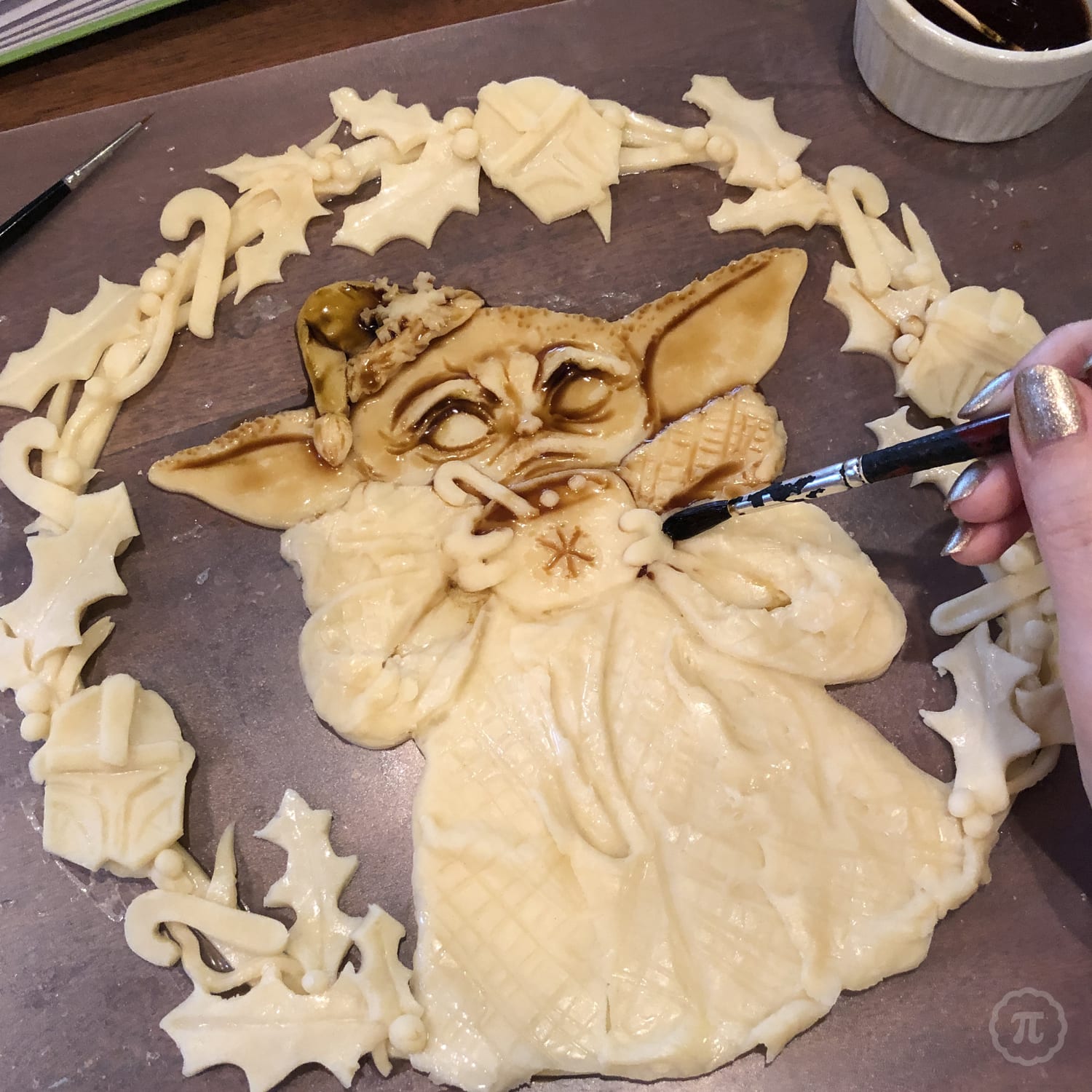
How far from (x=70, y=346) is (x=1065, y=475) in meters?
1.33

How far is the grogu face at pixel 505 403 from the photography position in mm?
1266

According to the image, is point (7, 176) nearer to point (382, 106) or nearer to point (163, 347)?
point (163, 347)

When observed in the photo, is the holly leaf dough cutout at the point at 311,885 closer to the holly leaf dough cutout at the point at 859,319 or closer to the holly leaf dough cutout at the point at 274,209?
the holly leaf dough cutout at the point at 274,209

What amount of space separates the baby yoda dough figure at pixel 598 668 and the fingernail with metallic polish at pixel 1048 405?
1.33ft

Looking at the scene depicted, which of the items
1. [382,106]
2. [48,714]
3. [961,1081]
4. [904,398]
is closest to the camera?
[961,1081]

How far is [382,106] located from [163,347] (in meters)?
0.54

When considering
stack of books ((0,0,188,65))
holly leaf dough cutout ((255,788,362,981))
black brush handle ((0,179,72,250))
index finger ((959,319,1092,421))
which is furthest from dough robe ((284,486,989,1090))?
stack of books ((0,0,188,65))

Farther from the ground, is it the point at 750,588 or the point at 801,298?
the point at 801,298

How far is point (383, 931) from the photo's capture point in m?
1.08

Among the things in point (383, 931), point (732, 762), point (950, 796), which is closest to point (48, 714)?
point (383, 931)

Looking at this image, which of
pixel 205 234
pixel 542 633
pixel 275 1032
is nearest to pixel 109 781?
pixel 275 1032

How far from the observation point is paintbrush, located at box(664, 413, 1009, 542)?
916mm

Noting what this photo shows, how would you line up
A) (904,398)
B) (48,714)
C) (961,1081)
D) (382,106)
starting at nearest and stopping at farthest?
1. (961,1081)
2. (48,714)
3. (904,398)
4. (382,106)

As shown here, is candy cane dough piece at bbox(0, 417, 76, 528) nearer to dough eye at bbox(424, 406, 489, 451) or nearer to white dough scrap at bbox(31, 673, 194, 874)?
white dough scrap at bbox(31, 673, 194, 874)
